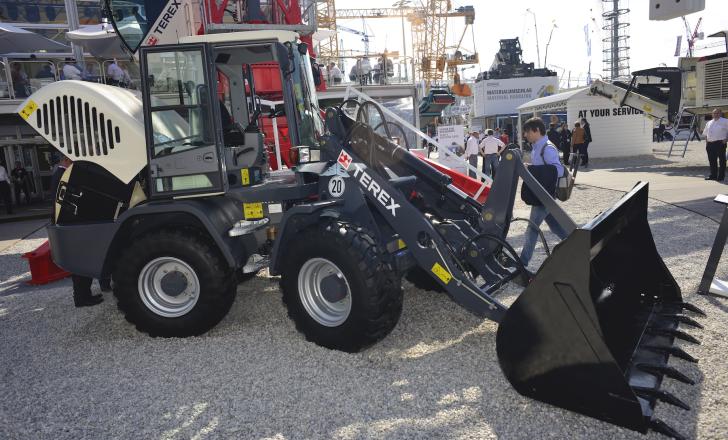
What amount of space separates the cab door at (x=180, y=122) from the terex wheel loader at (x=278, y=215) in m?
0.01

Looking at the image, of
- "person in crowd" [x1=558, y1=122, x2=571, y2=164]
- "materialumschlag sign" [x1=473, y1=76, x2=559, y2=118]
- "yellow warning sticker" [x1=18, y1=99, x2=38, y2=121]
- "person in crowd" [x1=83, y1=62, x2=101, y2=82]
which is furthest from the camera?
"materialumschlag sign" [x1=473, y1=76, x2=559, y2=118]

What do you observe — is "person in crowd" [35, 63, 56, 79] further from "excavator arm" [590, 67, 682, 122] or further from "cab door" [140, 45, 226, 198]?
"excavator arm" [590, 67, 682, 122]

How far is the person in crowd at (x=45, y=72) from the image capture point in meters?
14.3

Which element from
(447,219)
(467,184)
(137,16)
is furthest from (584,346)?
(137,16)

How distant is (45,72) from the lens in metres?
14.4

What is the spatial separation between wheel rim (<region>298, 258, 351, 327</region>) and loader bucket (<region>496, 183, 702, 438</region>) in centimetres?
137

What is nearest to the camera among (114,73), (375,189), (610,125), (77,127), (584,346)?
(584,346)

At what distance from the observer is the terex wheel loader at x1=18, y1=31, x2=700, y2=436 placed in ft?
13.0

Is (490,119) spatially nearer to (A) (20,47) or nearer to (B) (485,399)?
(A) (20,47)

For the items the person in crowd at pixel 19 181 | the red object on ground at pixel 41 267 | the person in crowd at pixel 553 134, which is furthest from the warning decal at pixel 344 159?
the person in crowd at pixel 19 181

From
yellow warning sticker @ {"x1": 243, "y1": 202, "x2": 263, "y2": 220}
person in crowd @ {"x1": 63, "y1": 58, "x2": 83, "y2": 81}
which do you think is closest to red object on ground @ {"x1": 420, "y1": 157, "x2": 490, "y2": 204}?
yellow warning sticker @ {"x1": 243, "y1": 202, "x2": 263, "y2": 220}

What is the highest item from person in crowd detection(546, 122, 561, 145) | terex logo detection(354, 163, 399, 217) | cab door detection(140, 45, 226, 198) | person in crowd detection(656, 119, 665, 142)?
cab door detection(140, 45, 226, 198)

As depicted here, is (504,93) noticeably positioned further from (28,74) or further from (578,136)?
(28,74)

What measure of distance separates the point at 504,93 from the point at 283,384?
38.4 meters
